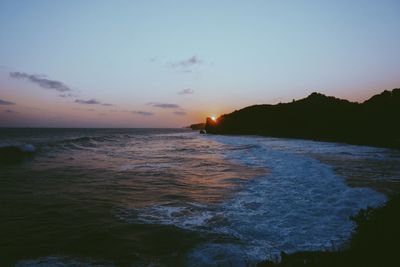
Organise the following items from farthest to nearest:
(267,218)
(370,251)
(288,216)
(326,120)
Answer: (326,120) < (288,216) < (267,218) < (370,251)

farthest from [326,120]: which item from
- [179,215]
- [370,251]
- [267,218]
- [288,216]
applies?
[370,251]

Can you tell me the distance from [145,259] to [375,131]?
153ft

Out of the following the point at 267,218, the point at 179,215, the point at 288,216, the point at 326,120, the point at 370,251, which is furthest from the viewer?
the point at 326,120

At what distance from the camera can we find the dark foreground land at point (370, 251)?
4.42 meters

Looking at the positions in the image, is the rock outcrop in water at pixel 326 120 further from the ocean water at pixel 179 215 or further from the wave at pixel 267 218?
the wave at pixel 267 218

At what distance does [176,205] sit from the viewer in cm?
1092

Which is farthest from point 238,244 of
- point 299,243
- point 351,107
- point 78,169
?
point 351,107

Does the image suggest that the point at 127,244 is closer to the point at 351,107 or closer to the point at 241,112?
the point at 351,107

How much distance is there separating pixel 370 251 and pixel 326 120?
62664mm

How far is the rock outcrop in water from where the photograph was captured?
4474 cm

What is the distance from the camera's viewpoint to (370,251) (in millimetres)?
4699

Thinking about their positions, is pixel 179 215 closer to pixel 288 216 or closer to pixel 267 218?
pixel 267 218

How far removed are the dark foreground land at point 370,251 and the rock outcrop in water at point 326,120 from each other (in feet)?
110

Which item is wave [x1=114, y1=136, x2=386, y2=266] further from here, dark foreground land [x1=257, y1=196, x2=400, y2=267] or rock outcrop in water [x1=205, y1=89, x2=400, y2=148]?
rock outcrop in water [x1=205, y1=89, x2=400, y2=148]
